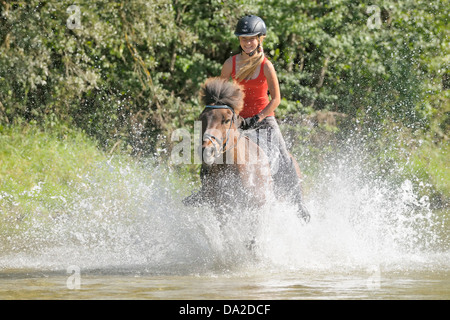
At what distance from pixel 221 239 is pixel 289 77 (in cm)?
1203

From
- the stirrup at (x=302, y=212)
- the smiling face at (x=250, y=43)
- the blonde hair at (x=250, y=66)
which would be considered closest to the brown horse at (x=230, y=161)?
the blonde hair at (x=250, y=66)

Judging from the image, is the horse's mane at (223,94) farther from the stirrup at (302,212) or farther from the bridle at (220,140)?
the stirrup at (302,212)

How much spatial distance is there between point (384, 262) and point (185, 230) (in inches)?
92.8

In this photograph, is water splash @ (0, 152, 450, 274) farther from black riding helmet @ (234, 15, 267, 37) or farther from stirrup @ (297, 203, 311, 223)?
black riding helmet @ (234, 15, 267, 37)

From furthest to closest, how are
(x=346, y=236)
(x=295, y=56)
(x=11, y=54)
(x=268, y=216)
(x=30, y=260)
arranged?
(x=295, y=56)
(x=11, y=54)
(x=346, y=236)
(x=30, y=260)
(x=268, y=216)

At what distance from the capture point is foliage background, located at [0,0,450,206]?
56.5 ft

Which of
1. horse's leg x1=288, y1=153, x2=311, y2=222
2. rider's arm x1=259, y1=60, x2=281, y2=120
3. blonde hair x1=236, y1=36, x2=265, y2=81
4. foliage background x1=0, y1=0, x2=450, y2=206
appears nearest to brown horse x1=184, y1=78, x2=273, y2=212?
rider's arm x1=259, y1=60, x2=281, y2=120

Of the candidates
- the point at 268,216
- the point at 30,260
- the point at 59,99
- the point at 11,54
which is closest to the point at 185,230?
the point at 268,216

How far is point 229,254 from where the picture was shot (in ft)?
27.5

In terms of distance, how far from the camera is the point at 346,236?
33.4ft

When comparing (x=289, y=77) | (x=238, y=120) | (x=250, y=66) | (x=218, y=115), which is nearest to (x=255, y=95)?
(x=250, y=66)

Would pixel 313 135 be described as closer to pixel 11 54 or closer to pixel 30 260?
pixel 11 54

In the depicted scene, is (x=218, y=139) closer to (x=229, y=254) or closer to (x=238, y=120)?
(x=238, y=120)

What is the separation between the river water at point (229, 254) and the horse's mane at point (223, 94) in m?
1.18
